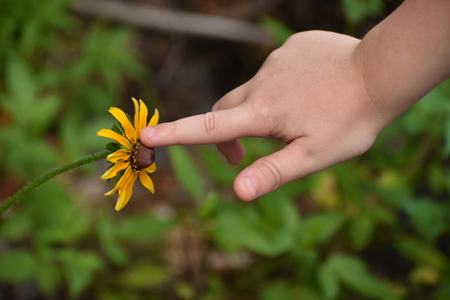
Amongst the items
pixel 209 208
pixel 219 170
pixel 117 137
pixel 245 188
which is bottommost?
pixel 245 188

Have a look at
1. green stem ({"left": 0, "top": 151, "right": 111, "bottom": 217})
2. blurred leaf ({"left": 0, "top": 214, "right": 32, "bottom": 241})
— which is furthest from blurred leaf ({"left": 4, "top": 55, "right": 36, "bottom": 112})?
green stem ({"left": 0, "top": 151, "right": 111, "bottom": 217})

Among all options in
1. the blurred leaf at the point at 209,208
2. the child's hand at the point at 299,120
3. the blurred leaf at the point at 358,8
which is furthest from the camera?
the blurred leaf at the point at 209,208

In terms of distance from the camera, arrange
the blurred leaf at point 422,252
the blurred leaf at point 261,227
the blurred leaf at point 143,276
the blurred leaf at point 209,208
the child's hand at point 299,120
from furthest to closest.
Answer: the blurred leaf at point 143,276 → the blurred leaf at point 422,252 → the blurred leaf at point 209,208 → the blurred leaf at point 261,227 → the child's hand at point 299,120

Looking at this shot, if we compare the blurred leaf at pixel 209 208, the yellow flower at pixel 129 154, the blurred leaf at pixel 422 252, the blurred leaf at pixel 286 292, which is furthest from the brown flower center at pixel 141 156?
the blurred leaf at pixel 422 252

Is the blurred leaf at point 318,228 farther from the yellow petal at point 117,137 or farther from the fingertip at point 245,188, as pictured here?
the yellow petal at point 117,137

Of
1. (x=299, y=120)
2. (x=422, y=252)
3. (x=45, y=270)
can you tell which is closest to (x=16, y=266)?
(x=45, y=270)

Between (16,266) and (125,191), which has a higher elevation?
(16,266)

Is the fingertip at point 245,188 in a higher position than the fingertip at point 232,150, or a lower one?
lower

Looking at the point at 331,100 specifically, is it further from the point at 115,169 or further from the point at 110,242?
the point at 110,242
